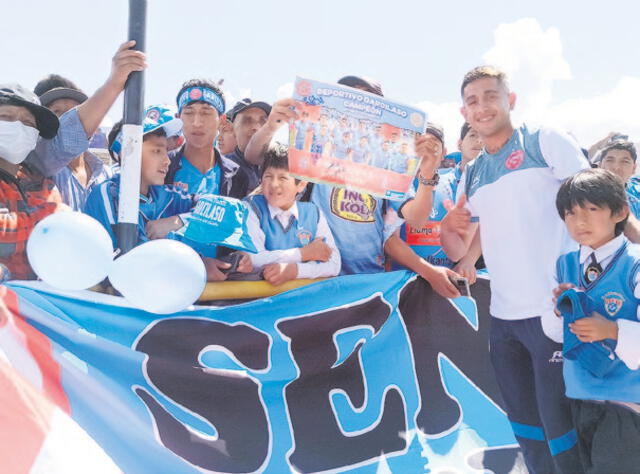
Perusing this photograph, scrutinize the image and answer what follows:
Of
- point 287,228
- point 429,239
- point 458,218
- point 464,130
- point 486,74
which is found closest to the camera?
point 486,74

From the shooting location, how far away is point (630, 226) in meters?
2.46

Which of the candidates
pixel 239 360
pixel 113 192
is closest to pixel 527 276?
pixel 239 360

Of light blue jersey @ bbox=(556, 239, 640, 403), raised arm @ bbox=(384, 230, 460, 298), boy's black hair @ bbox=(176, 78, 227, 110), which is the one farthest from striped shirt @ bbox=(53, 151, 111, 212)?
light blue jersey @ bbox=(556, 239, 640, 403)

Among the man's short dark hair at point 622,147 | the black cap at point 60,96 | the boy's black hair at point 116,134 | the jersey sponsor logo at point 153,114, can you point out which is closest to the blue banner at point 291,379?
the boy's black hair at point 116,134

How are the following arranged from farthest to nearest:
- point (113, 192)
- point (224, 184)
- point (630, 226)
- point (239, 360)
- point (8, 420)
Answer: point (224, 184)
point (113, 192)
point (239, 360)
point (630, 226)
point (8, 420)

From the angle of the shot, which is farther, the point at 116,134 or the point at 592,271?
the point at 116,134

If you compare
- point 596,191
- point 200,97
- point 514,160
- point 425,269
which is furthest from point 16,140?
point 596,191

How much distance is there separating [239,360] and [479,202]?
141 centimetres

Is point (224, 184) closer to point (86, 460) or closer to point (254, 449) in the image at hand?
point (254, 449)

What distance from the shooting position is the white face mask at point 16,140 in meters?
2.63

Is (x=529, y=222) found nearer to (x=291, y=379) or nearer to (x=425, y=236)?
(x=425, y=236)

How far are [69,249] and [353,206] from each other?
1.69 metres

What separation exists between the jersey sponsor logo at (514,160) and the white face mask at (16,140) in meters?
2.28

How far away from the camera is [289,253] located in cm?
299
